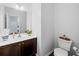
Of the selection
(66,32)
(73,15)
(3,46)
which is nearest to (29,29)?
(3,46)

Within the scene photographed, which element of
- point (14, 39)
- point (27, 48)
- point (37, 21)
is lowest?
point (27, 48)

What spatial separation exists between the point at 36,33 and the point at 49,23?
0.53 metres

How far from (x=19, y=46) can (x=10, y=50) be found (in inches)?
8.3

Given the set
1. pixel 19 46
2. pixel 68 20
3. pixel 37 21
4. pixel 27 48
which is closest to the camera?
pixel 19 46

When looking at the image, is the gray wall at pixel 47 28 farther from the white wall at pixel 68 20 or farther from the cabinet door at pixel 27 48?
the cabinet door at pixel 27 48

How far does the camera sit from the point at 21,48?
189 centimetres

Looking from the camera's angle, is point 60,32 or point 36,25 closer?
point 36,25

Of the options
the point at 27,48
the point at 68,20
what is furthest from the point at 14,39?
the point at 68,20

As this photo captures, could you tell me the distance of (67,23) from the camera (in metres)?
2.49

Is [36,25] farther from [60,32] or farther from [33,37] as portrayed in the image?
[60,32]

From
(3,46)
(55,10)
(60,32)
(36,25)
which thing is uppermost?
(55,10)

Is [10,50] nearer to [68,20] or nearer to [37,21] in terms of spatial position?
[37,21]

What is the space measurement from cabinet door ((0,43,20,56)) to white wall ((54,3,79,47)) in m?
1.36

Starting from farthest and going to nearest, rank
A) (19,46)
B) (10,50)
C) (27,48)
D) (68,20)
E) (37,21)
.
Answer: (68,20), (37,21), (27,48), (19,46), (10,50)
